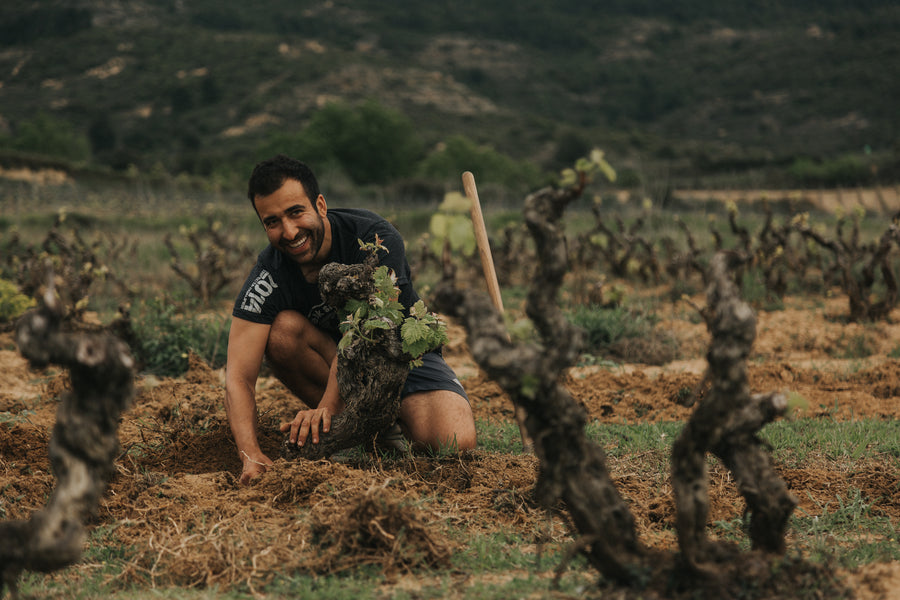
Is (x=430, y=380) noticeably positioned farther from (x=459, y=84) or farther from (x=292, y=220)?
(x=459, y=84)

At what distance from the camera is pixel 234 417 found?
3383mm

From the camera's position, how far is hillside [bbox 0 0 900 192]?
1697 inches

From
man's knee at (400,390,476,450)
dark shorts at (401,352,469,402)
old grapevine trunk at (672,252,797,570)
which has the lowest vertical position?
man's knee at (400,390,476,450)

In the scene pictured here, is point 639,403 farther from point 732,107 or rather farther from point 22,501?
point 732,107

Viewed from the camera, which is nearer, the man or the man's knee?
the man

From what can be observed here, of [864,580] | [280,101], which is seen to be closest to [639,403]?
[864,580]

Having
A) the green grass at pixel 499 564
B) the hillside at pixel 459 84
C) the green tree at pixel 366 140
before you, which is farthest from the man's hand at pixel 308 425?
the green tree at pixel 366 140

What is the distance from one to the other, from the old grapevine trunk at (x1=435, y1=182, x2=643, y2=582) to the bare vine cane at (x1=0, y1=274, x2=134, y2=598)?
2.92 feet

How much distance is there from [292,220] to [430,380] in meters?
1.12

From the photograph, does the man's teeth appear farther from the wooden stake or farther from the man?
the wooden stake

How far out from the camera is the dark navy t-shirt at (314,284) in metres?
3.57

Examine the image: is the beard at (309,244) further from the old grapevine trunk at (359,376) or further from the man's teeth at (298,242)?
the old grapevine trunk at (359,376)

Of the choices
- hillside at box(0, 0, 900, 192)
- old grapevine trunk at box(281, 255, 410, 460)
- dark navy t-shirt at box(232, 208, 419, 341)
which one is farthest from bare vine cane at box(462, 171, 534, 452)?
hillside at box(0, 0, 900, 192)

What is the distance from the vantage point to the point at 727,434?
2.01 metres
